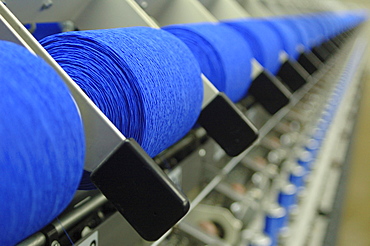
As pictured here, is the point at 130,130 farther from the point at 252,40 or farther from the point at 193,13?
the point at 193,13

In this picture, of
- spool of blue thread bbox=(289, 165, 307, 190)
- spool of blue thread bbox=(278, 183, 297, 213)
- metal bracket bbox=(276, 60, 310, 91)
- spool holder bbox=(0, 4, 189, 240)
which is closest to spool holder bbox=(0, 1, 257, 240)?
spool holder bbox=(0, 4, 189, 240)

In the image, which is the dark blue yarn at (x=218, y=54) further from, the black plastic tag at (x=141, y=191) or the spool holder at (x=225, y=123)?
the black plastic tag at (x=141, y=191)

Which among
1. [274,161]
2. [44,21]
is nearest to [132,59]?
[44,21]

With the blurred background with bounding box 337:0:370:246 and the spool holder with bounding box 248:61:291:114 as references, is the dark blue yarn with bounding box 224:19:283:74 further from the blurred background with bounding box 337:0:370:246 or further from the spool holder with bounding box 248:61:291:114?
the blurred background with bounding box 337:0:370:246

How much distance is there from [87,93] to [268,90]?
50 centimetres

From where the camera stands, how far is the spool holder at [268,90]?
2.73 feet

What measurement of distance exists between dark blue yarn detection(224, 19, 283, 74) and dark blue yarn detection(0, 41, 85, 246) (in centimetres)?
69

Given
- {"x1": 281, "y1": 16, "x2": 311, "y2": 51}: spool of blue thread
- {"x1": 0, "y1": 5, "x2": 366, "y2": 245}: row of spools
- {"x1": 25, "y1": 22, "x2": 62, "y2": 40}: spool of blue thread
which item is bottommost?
{"x1": 281, "y1": 16, "x2": 311, "y2": 51}: spool of blue thread

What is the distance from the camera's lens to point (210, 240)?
116 centimetres

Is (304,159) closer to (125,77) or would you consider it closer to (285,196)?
(285,196)

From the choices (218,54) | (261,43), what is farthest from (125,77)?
(261,43)

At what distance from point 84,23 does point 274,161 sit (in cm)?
125

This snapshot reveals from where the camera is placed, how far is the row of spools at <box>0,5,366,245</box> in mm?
260

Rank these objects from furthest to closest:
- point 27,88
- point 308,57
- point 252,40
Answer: point 308,57
point 252,40
point 27,88
